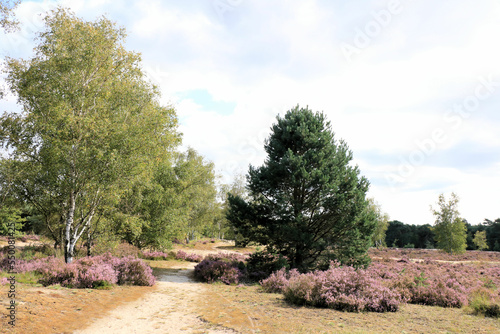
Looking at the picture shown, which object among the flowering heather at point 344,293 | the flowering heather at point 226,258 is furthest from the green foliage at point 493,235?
the flowering heather at point 344,293

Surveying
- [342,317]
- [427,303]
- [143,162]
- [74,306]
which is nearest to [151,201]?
[143,162]

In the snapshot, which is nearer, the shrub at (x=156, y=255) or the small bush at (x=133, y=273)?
the small bush at (x=133, y=273)

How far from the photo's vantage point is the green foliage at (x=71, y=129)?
12812 millimetres

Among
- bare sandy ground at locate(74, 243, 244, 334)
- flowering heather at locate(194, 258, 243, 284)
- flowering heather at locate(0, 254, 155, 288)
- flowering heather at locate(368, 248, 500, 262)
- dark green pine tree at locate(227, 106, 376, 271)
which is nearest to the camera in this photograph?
bare sandy ground at locate(74, 243, 244, 334)

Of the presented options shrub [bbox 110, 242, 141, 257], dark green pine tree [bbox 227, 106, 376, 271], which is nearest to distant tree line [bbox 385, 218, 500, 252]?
dark green pine tree [bbox 227, 106, 376, 271]

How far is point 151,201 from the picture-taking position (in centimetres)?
1856

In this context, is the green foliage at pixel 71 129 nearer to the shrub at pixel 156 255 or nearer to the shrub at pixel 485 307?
the shrub at pixel 156 255

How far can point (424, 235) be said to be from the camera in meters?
80.0

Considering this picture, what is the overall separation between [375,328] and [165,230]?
14295 millimetres

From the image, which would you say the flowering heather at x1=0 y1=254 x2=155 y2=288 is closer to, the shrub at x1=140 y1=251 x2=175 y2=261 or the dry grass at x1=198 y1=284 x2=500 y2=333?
the dry grass at x1=198 y1=284 x2=500 y2=333

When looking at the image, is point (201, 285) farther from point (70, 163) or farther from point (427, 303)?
point (427, 303)

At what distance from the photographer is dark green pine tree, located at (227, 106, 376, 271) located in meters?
15.8

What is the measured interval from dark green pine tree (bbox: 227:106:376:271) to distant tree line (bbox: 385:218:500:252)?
54.7 metres

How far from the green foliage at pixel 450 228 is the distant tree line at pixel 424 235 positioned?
83.9ft
